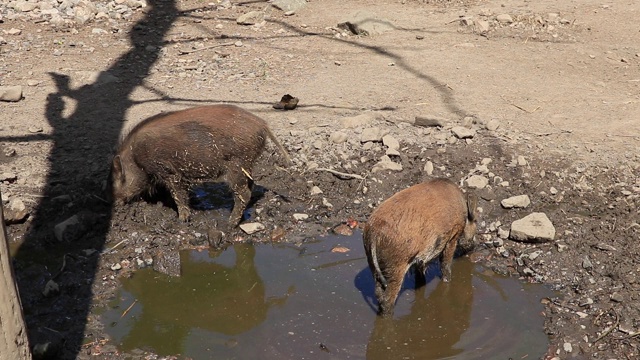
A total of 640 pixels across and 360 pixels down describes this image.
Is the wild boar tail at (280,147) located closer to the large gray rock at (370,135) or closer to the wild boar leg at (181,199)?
the large gray rock at (370,135)

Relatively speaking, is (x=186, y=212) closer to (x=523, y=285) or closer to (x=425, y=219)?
(x=425, y=219)

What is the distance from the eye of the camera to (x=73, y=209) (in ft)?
23.9

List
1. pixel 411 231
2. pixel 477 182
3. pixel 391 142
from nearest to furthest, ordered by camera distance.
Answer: pixel 411 231 → pixel 477 182 → pixel 391 142

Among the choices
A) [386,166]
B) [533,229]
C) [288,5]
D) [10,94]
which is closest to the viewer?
[533,229]

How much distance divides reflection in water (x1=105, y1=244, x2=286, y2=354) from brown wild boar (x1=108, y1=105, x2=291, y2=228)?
0.65 meters

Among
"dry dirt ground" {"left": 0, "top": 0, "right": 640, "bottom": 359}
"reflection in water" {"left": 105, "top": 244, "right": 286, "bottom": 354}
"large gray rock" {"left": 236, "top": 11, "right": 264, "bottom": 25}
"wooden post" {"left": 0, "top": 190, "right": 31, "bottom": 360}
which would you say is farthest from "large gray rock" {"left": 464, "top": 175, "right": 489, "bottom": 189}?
"large gray rock" {"left": 236, "top": 11, "right": 264, "bottom": 25}

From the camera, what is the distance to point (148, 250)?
684 cm

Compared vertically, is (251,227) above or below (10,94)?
above

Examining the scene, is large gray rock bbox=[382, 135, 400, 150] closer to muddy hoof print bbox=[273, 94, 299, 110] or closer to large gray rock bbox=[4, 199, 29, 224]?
muddy hoof print bbox=[273, 94, 299, 110]

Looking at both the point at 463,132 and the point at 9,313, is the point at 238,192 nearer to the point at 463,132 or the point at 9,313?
the point at 463,132

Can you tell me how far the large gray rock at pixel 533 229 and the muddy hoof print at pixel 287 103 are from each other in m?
2.89

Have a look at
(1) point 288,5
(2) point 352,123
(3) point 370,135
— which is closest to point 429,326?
(3) point 370,135

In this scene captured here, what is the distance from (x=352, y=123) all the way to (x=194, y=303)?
9.28 feet

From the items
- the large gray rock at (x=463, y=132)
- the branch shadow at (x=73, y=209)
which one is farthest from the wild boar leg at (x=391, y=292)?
the large gray rock at (x=463, y=132)
